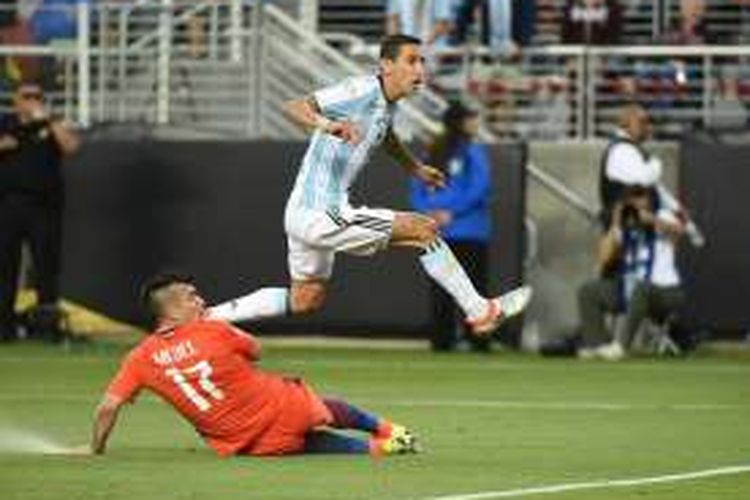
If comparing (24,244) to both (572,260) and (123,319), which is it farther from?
(572,260)

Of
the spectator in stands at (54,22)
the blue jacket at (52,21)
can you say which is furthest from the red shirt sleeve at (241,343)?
the blue jacket at (52,21)

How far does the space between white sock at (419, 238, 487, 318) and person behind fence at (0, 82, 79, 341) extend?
27.5ft

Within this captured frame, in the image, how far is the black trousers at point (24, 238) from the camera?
23547 millimetres

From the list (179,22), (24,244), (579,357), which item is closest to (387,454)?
(579,357)

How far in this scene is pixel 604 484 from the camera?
461 inches

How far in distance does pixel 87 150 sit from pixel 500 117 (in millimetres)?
4037

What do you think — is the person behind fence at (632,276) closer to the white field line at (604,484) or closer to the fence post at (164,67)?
the fence post at (164,67)

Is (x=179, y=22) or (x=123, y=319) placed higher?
(x=179, y=22)

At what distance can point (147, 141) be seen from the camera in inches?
981

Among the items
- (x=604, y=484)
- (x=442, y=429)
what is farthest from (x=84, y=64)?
(x=604, y=484)

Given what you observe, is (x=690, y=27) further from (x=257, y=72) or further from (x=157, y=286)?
(x=157, y=286)

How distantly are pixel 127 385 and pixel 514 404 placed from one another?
5028 mm

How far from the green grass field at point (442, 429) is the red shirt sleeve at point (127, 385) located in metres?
0.33

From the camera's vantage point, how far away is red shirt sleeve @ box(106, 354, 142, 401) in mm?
12656
